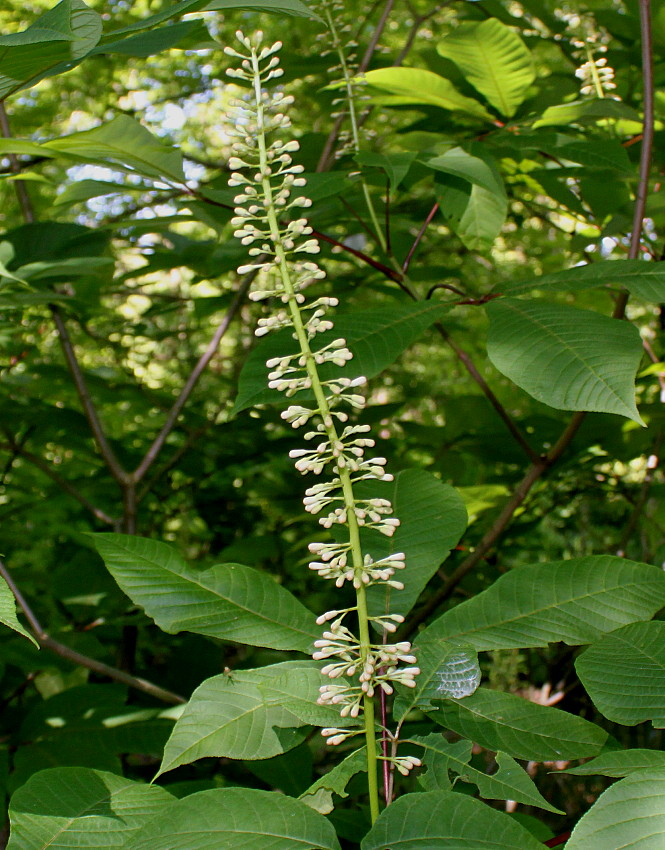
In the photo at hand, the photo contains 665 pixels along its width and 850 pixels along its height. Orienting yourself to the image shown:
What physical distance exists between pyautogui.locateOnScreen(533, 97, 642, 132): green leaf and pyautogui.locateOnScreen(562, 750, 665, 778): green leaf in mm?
1659

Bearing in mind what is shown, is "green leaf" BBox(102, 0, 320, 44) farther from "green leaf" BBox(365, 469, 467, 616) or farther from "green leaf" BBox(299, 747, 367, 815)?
"green leaf" BBox(299, 747, 367, 815)

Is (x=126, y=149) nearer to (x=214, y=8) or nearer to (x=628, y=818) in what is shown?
(x=214, y=8)

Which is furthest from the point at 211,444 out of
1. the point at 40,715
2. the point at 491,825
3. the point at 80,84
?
the point at 80,84

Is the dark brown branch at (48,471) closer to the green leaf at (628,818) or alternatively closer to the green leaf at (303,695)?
the green leaf at (303,695)

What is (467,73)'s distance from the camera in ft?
7.45

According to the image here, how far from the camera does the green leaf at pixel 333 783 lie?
3.64 feet

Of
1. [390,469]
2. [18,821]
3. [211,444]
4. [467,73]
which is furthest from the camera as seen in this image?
[211,444]

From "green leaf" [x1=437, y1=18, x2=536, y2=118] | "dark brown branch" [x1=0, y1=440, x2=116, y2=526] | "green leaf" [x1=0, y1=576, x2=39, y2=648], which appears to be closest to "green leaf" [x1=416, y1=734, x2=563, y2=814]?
"green leaf" [x1=0, y1=576, x2=39, y2=648]

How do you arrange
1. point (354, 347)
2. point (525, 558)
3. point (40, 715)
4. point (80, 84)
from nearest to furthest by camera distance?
point (354, 347) → point (40, 715) → point (525, 558) → point (80, 84)

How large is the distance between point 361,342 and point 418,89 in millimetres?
1008

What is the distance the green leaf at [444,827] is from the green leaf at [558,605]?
332 millimetres

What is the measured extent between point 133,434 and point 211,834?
3277 millimetres

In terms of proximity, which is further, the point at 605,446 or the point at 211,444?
the point at 211,444

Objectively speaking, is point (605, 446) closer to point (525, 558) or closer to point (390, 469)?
point (390, 469)
